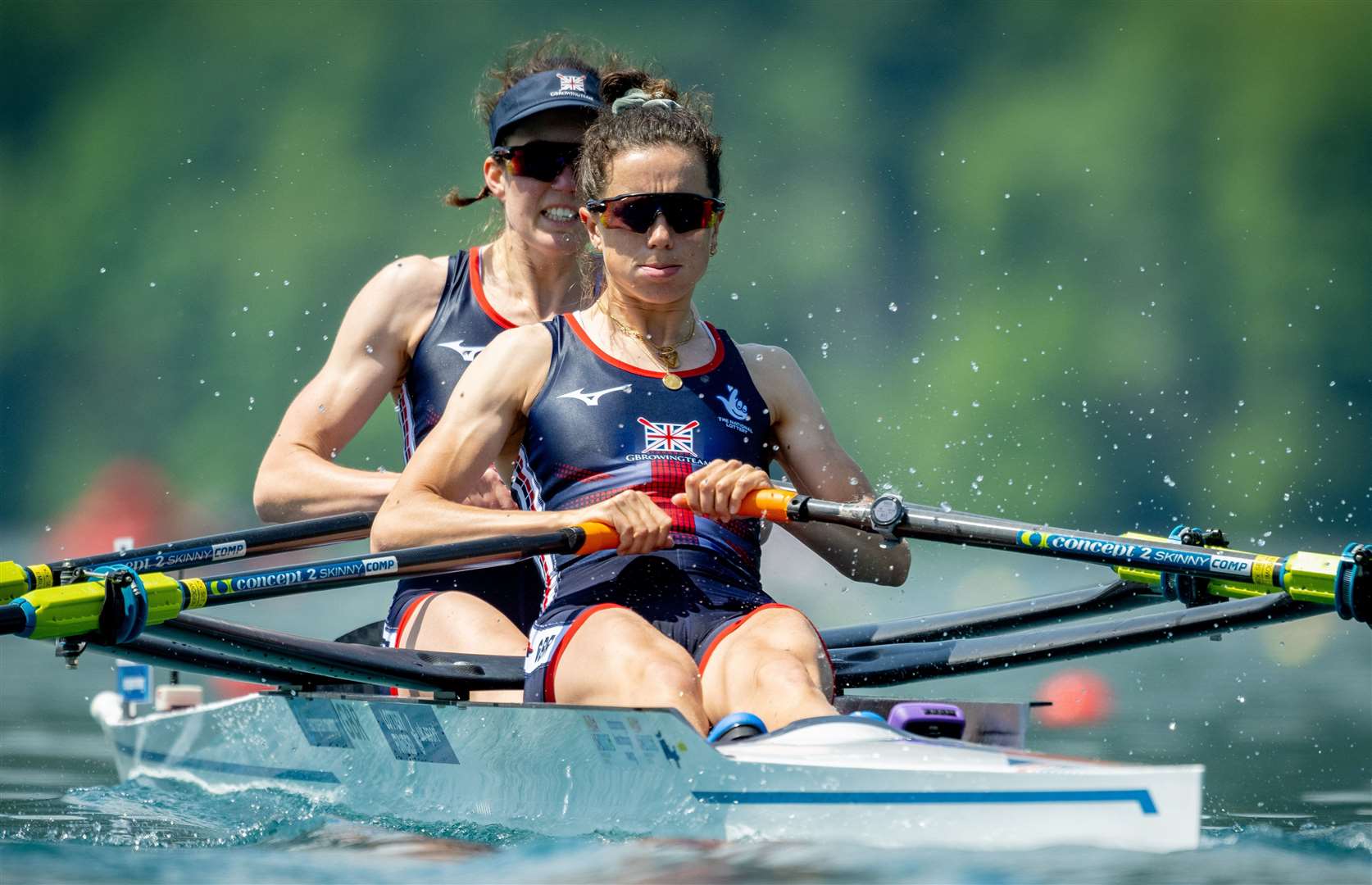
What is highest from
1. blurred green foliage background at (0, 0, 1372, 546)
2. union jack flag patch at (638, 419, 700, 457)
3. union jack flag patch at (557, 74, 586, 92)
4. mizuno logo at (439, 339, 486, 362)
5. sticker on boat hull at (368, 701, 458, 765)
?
blurred green foliage background at (0, 0, 1372, 546)

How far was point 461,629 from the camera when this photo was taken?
5.16 metres

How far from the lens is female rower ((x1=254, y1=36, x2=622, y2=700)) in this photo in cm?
557

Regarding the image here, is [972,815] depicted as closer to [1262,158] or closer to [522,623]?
[522,623]

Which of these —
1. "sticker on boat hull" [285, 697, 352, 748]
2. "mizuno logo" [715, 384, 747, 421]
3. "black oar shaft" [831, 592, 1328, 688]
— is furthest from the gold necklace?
"sticker on boat hull" [285, 697, 352, 748]

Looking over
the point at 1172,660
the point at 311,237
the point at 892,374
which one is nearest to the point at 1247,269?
the point at 892,374

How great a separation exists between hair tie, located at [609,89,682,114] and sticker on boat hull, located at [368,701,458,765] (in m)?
1.74

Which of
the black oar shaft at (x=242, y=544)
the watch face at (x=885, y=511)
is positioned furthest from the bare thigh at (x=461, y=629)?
the watch face at (x=885, y=511)

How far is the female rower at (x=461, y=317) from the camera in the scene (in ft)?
18.3

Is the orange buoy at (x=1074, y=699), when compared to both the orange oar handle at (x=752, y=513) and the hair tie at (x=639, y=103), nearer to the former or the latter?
the orange oar handle at (x=752, y=513)

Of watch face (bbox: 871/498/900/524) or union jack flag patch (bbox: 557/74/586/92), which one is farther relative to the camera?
union jack flag patch (bbox: 557/74/586/92)

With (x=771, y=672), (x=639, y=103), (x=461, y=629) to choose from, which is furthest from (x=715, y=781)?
(x=639, y=103)

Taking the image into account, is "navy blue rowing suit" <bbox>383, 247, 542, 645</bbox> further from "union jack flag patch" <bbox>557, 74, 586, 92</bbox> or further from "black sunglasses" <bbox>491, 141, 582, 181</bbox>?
"union jack flag patch" <bbox>557, 74, 586, 92</bbox>

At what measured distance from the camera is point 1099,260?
31.7 metres

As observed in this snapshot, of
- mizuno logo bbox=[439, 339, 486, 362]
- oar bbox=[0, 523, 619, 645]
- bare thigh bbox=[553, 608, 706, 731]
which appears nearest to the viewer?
bare thigh bbox=[553, 608, 706, 731]
